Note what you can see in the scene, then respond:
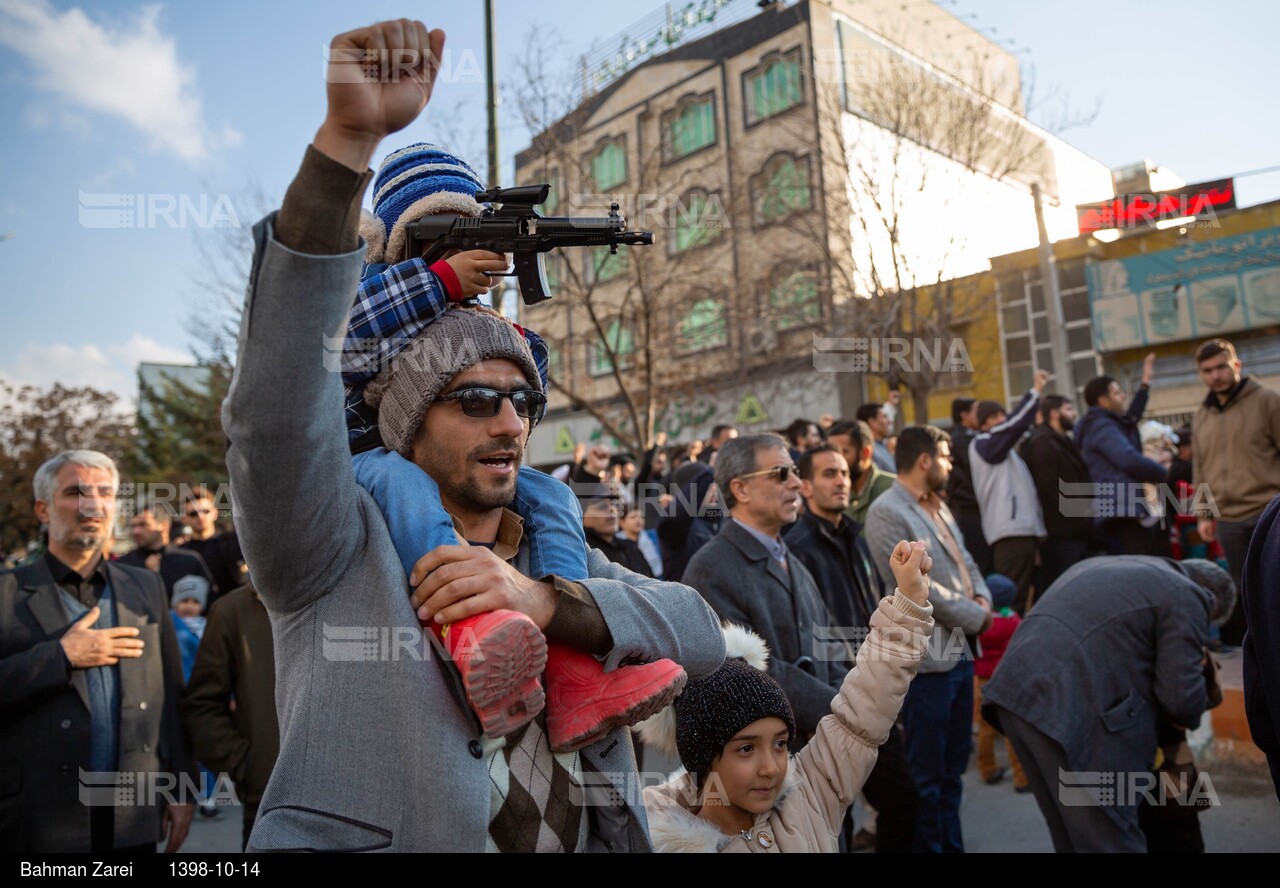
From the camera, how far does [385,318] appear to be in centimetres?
179

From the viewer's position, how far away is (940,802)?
4.66 m

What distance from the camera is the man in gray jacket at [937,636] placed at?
15.1 feet

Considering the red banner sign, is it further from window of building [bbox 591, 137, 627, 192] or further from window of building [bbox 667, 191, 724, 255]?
window of building [bbox 591, 137, 627, 192]

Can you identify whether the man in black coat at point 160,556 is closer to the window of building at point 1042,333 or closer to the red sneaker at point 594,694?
the red sneaker at point 594,694

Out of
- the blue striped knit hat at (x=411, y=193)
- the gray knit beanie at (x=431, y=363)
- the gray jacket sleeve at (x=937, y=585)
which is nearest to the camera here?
the gray knit beanie at (x=431, y=363)

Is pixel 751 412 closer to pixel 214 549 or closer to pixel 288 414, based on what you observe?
pixel 214 549

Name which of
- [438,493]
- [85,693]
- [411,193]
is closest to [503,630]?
[438,493]

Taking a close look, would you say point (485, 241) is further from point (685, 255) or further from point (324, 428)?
point (685, 255)

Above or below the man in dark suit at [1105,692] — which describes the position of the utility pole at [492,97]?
above

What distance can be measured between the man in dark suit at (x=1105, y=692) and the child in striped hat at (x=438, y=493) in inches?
108

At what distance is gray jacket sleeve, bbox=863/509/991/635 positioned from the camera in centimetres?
473

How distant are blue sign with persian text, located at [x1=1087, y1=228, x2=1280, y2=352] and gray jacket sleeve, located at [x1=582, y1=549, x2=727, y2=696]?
24684 mm

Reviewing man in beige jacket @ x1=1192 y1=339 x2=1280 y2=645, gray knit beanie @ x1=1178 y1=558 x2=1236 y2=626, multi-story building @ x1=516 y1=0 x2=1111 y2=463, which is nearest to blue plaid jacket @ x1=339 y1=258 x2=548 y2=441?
gray knit beanie @ x1=1178 y1=558 x2=1236 y2=626

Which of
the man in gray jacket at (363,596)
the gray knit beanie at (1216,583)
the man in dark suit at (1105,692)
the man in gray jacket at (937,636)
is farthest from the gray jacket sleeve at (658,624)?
the gray knit beanie at (1216,583)
